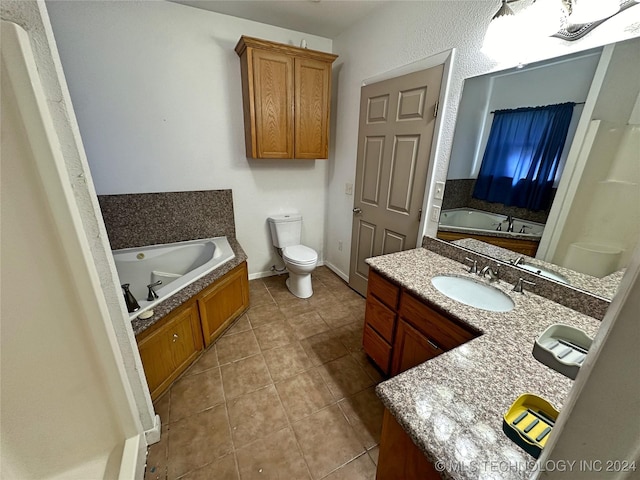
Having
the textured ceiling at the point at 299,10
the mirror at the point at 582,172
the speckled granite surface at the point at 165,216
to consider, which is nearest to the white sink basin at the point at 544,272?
the mirror at the point at 582,172

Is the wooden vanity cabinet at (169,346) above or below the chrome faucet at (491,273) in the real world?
below

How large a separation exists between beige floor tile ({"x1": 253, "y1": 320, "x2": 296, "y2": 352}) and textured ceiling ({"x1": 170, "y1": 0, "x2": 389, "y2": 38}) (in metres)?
2.50

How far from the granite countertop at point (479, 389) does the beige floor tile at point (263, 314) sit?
1483mm

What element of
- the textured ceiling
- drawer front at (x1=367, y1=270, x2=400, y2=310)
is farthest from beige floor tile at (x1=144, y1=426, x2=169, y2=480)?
the textured ceiling

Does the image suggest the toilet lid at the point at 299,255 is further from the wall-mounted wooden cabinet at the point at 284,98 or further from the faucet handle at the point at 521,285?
the faucet handle at the point at 521,285

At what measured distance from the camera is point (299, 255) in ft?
8.15

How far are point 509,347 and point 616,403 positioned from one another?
2.45 ft

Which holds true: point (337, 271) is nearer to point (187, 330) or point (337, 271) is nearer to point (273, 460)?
point (187, 330)

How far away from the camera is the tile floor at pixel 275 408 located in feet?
3.94

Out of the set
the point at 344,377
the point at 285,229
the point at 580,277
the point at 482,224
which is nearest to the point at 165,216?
the point at 285,229

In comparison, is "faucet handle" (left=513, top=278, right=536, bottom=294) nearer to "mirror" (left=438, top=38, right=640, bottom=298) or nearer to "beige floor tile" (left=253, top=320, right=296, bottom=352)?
"mirror" (left=438, top=38, right=640, bottom=298)

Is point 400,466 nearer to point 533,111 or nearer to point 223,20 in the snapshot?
point 533,111

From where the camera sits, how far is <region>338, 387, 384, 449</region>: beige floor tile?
1329 millimetres

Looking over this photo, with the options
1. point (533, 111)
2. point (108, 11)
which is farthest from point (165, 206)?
point (533, 111)
